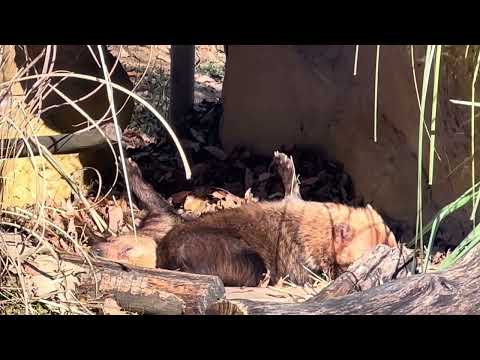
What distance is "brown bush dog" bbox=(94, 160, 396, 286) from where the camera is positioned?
5.88 meters

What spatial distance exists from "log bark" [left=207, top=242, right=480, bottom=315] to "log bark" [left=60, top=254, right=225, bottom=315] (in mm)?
817

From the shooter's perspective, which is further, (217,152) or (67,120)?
(217,152)

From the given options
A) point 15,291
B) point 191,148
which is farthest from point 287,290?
point 191,148

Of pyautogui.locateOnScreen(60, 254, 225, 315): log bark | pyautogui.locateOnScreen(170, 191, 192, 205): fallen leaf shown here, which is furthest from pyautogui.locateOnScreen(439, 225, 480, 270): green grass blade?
pyautogui.locateOnScreen(170, 191, 192, 205): fallen leaf

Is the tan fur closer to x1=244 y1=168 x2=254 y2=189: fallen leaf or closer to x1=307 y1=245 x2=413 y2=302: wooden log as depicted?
x1=307 y1=245 x2=413 y2=302: wooden log

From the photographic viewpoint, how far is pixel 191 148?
30.0ft

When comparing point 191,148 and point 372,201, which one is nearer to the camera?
point 372,201

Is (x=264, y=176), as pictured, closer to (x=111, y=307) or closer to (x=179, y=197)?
(x=179, y=197)

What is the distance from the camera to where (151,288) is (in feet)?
13.8

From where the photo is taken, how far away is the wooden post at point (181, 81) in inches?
370

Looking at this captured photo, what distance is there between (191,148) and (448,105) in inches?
161

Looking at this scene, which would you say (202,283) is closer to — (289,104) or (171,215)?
(171,215)

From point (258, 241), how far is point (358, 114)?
173 cm

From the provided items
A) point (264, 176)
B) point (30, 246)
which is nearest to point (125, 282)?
point (30, 246)
